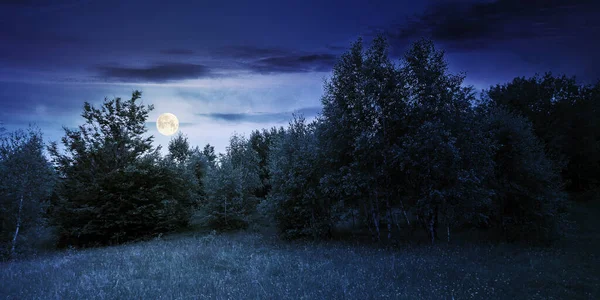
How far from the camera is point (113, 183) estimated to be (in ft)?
93.7

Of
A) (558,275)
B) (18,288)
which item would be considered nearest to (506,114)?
(558,275)

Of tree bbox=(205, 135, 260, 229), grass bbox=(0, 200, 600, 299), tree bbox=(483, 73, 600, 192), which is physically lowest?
grass bbox=(0, 200, 600, 299)

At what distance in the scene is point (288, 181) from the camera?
79.5 ft

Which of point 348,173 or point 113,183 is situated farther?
point 113,183

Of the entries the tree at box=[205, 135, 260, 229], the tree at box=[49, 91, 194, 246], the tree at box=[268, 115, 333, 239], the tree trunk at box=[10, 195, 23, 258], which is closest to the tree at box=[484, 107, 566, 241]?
the tree at box=[268, 115, 333, 239]

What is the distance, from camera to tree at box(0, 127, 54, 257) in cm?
2077

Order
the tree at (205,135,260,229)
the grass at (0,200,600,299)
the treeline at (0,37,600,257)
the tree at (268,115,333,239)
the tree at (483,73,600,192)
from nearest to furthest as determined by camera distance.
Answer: the grass at (0,200,600,299) → the treeline at (0,37,600,257) → the tree at (268,115,333,239) → the tree at (205,135,260,229) → the tree at (483,73,600,192)

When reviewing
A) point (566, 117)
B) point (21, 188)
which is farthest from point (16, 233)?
point (566, 117)

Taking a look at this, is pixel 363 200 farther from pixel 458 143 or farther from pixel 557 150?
pixel 557 150

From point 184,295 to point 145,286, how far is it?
7.00 feet

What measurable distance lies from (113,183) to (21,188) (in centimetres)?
762

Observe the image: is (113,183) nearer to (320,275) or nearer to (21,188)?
(21,188)

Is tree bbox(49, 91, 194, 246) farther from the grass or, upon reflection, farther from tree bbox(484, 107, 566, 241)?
tree bbox(484, 107, 566, 241)

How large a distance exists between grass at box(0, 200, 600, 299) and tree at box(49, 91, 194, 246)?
37.8 feet
